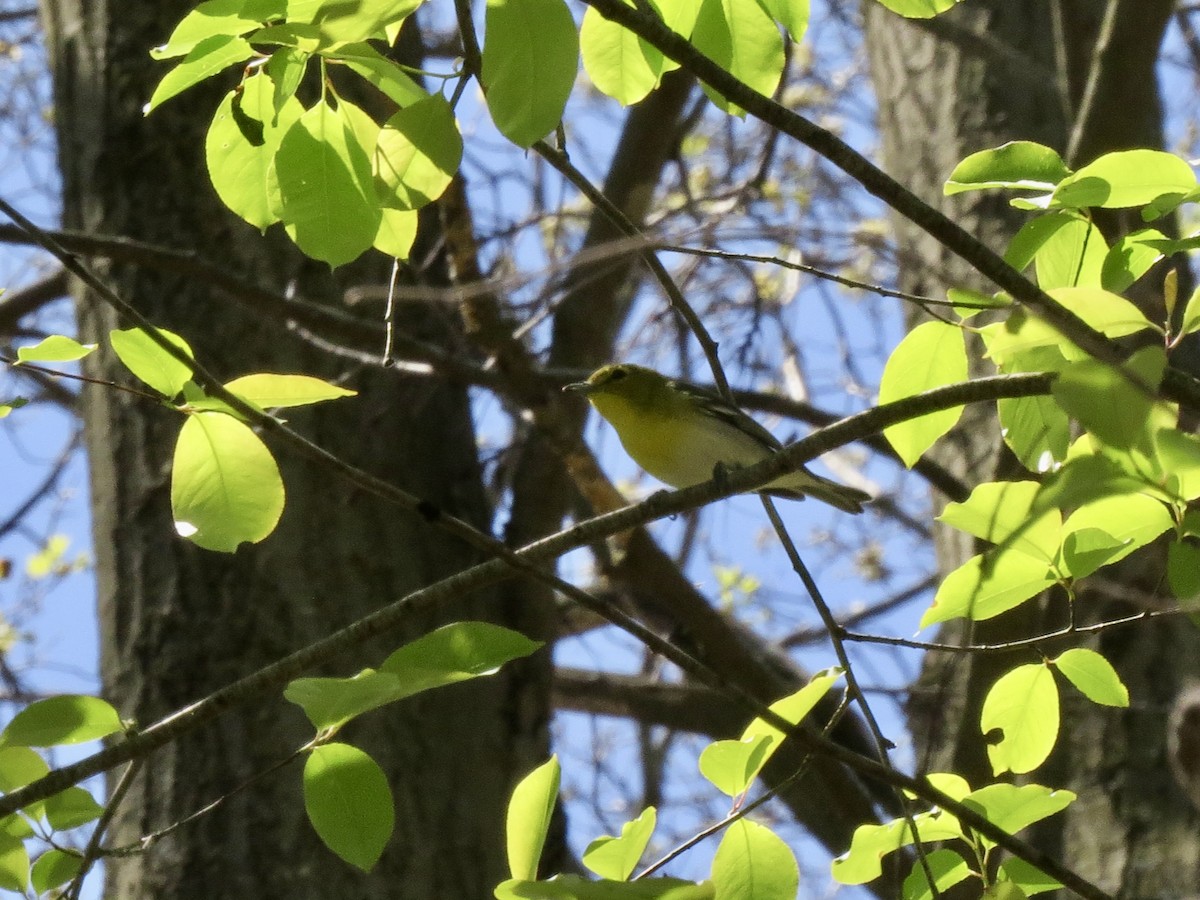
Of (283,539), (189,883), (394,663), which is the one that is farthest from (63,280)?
(394,663)

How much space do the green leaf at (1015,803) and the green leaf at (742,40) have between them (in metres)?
0.87

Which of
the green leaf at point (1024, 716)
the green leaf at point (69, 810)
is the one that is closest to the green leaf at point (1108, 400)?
the green leaf at point (1024, 716)

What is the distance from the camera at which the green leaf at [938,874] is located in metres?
1.55

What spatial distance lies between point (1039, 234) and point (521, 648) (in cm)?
83

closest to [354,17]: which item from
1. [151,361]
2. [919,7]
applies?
[151,361]

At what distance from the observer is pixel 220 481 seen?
1402mm

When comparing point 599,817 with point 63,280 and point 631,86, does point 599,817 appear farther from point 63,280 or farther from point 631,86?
point 631,86

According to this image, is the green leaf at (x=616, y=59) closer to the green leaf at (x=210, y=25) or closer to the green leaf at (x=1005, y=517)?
the green leaf at (x=210, y=25)

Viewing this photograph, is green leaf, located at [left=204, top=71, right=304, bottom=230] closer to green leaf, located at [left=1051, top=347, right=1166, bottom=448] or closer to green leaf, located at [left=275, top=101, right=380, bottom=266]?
green leaf, located at [left=275, top=101, right=380, bottom=266]

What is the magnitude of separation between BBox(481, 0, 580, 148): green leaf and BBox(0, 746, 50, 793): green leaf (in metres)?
0.89

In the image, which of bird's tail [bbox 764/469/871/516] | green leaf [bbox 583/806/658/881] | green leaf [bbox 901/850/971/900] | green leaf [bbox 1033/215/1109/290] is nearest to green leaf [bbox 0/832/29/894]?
green leaf [bbox 583/806/658/881]

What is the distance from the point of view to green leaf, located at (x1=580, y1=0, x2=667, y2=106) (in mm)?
1577

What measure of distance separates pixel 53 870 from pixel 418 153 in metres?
0.92

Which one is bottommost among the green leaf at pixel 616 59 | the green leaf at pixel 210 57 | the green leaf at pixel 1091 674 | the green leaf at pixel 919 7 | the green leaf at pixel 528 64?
the green leaf at pixel 1091 674
